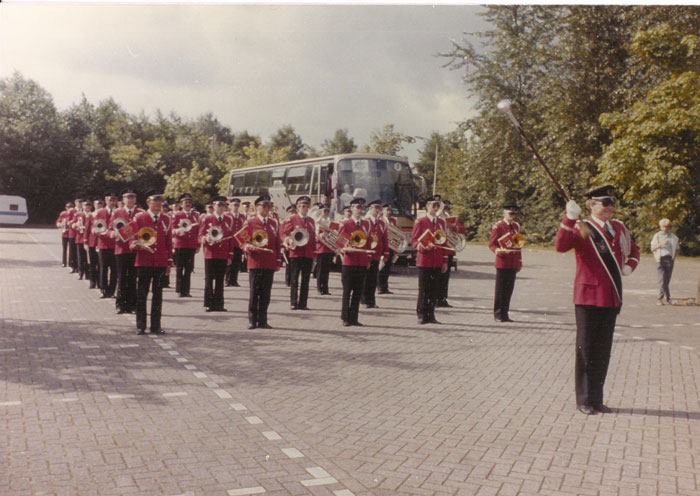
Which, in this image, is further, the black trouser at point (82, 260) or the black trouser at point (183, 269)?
the black trouser at point (82, 260)

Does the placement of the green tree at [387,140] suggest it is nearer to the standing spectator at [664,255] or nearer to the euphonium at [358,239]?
the euphonium at [358,239]

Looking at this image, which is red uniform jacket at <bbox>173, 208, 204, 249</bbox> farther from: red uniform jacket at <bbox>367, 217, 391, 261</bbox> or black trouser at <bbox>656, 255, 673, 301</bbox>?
black trouser at <bbox>656, 255, 673, 301</bbox>

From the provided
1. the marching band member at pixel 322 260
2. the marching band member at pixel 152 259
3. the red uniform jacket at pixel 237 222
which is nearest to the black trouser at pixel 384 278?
the marching band member at pixel 322 260

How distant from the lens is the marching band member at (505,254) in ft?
40.2

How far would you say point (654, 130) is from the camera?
14969 millimetres

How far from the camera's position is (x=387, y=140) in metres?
16.9

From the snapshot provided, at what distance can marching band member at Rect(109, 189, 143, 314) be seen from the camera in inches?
462

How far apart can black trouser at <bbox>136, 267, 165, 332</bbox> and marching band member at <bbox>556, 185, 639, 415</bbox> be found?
6.41m

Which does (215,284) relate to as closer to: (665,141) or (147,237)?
(147,237)

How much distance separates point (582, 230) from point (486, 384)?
2234mm

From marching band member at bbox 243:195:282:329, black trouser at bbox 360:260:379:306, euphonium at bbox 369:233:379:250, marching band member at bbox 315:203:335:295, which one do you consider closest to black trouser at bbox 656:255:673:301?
black trouser at bbox 360:260:379:306

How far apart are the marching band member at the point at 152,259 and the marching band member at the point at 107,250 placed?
3.62 metres

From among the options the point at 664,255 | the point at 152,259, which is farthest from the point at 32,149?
the point at 664,255

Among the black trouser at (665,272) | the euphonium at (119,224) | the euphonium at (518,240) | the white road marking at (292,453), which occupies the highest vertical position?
the euphonium at (518,240)
